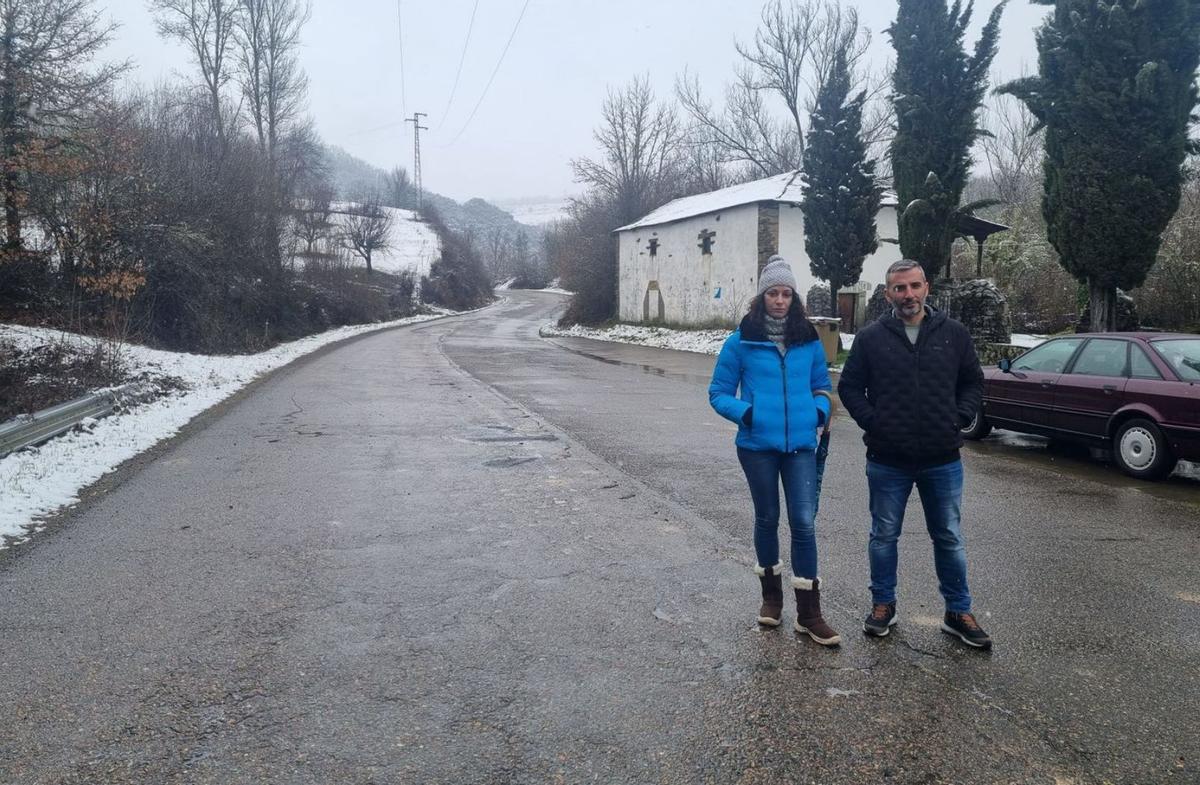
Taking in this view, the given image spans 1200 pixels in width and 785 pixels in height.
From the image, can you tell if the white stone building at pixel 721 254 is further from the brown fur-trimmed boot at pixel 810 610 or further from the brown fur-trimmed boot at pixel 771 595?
the brown fur-trimmed boot at pixel 810 610

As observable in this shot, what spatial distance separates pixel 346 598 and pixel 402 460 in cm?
405

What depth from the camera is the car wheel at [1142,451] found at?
7660mm

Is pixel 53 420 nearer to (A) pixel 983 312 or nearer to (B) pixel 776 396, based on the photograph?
(B) pixel 776 396

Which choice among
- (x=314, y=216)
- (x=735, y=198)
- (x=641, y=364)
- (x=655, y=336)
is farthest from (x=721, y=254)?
(x=314, y=216)

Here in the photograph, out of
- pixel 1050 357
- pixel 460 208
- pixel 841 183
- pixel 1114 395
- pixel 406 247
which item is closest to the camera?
pixel 1114 395

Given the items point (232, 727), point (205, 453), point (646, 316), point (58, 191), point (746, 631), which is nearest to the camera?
point (232, 727)

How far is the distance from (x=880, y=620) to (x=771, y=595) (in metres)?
0.54

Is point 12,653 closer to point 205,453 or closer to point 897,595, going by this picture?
point 897,595

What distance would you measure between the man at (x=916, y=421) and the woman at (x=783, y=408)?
26 cm

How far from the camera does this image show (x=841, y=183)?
25172 millimetres

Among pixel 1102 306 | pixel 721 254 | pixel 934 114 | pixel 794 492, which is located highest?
pixel 934 114

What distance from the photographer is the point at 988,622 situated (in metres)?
4.28

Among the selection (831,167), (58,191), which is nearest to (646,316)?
(831,167)

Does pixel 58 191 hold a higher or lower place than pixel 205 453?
higher
